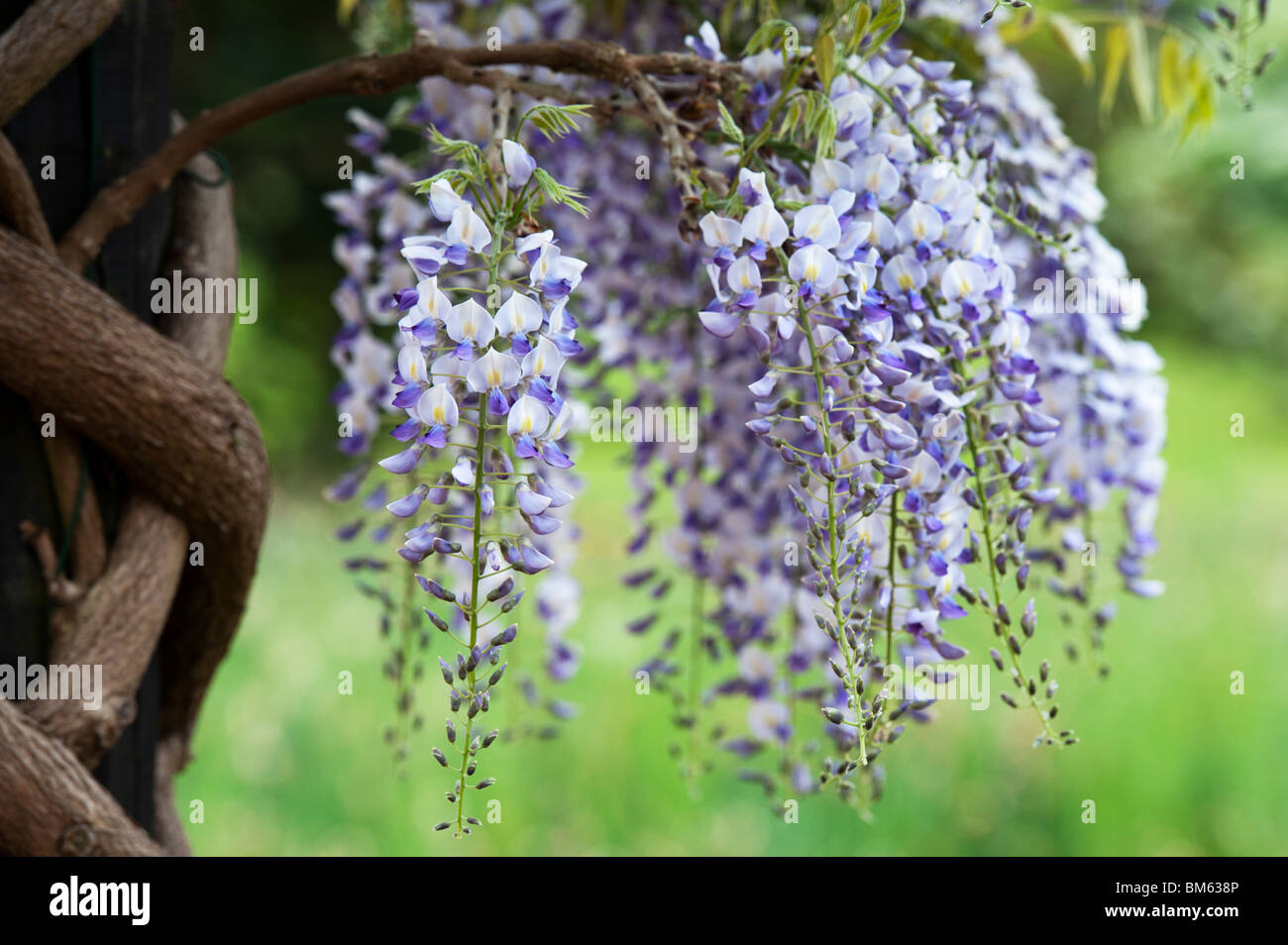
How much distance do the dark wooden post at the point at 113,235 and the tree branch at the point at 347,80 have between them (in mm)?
21

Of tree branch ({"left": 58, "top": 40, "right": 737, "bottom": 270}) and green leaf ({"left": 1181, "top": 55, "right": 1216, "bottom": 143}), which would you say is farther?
green leaf ({"left": 1181, "top": 55, "right": 1216, "bottom": 143})

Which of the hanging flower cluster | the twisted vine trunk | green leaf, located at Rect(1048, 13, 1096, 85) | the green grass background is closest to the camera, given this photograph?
the hanging flower cluster

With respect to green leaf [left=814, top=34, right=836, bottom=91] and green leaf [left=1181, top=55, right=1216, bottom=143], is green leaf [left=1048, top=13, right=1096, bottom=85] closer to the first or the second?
green leaf [left=1181, top=55, right=1216, bottom=143]

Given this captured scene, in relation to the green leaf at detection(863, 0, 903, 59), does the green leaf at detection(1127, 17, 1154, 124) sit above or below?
above

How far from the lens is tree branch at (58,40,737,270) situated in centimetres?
62

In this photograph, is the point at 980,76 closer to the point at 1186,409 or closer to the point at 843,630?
the point at 843,630

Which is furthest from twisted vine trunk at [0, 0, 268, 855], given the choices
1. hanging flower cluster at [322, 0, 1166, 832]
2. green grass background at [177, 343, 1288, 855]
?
green grass background at [177, 343, 1288, 855]

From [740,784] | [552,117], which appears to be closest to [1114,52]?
[552,117]

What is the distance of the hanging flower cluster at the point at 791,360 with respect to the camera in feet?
1.59

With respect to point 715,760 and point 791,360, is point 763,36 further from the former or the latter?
point 715,760

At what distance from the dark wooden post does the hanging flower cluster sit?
0.54 ft

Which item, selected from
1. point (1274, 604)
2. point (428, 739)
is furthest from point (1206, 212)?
point (428, 739)
